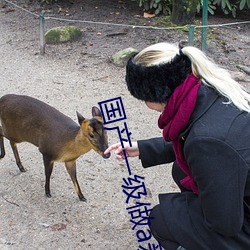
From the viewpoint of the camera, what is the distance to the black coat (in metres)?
1.95

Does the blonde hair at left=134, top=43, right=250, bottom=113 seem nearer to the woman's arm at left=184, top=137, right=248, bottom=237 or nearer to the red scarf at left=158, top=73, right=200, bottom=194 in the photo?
the red scarf at left=158, top=73, right=200, bottom=194

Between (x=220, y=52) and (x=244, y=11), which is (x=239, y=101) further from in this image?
(x=244, y=11)

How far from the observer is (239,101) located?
6.79 ft

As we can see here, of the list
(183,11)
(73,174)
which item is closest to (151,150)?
(73,174)

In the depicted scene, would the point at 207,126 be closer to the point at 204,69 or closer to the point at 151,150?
the point at 204,69

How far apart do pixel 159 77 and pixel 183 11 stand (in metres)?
5.14

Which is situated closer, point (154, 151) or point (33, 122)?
point (154, 151)

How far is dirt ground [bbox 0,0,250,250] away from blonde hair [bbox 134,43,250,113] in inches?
54.4

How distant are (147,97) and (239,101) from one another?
396 mm

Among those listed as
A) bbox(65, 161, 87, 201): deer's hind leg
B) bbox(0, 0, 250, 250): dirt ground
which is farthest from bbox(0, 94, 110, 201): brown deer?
bbox(0, 0, 250, 250): dirt ground

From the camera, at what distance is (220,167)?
76.7 inches

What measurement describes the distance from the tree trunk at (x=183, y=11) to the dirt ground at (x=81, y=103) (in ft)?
1.24

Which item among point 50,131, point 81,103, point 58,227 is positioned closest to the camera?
point 58,227

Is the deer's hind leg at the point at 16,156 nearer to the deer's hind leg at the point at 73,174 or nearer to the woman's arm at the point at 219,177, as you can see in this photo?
the deer's hind leg at the point at 73,174
